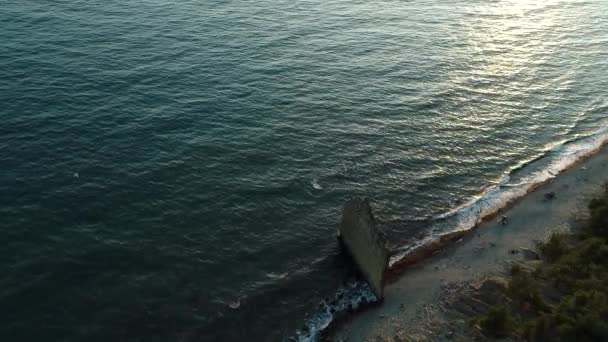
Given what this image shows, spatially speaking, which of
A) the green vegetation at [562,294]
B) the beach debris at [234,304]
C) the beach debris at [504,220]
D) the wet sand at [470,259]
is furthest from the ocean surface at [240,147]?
the green vegetation at [562,294]

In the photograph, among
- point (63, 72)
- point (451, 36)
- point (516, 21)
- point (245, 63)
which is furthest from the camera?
point (516, 21)

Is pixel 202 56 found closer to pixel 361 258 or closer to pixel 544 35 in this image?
pixel 361 258

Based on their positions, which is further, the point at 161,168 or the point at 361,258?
the point at 161,168

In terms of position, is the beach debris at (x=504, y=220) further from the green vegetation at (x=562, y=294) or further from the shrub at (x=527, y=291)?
the shrub at (x=527, y=291)

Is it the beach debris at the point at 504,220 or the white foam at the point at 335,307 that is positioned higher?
the beach debris at the point at 504,220

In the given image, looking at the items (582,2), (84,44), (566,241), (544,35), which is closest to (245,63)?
(84,44)

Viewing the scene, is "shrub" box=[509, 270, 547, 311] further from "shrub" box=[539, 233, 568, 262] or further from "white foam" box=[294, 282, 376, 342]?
"white foam" box=[294, 282, 376, 342]
